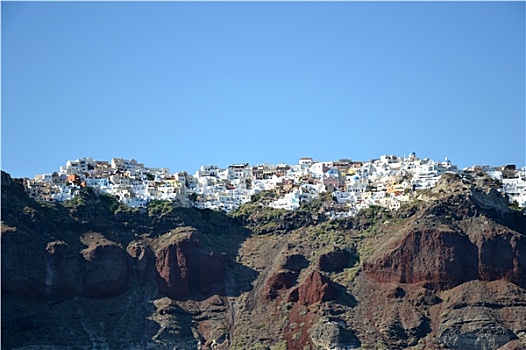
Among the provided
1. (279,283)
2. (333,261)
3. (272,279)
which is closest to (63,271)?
(272,279)

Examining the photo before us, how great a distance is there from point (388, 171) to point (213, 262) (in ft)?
105

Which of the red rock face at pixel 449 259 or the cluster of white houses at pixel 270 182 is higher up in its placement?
the cluster of white houses at pixel 270 182

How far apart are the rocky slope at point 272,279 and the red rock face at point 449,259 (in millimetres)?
143

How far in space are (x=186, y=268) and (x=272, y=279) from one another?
9.41 metres

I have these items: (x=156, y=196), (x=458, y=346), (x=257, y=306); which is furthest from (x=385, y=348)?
(x=156, y=196)

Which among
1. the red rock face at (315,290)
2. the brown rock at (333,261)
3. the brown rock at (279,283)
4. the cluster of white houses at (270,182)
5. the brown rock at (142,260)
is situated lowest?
the red rock face at (315,290)

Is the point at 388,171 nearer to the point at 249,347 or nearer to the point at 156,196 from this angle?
the point at 156,196

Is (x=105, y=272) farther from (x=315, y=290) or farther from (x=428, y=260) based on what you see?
(x=428, y=260)

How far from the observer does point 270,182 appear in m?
183

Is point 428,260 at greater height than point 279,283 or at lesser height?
greater

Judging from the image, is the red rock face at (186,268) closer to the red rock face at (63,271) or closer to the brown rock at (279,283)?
the brown rock at (279,283)

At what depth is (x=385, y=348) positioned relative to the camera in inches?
5512

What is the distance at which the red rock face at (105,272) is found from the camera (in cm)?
15175

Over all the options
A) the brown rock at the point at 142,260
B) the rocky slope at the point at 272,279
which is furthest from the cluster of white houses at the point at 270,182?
the brown rock at the point at 142,260
